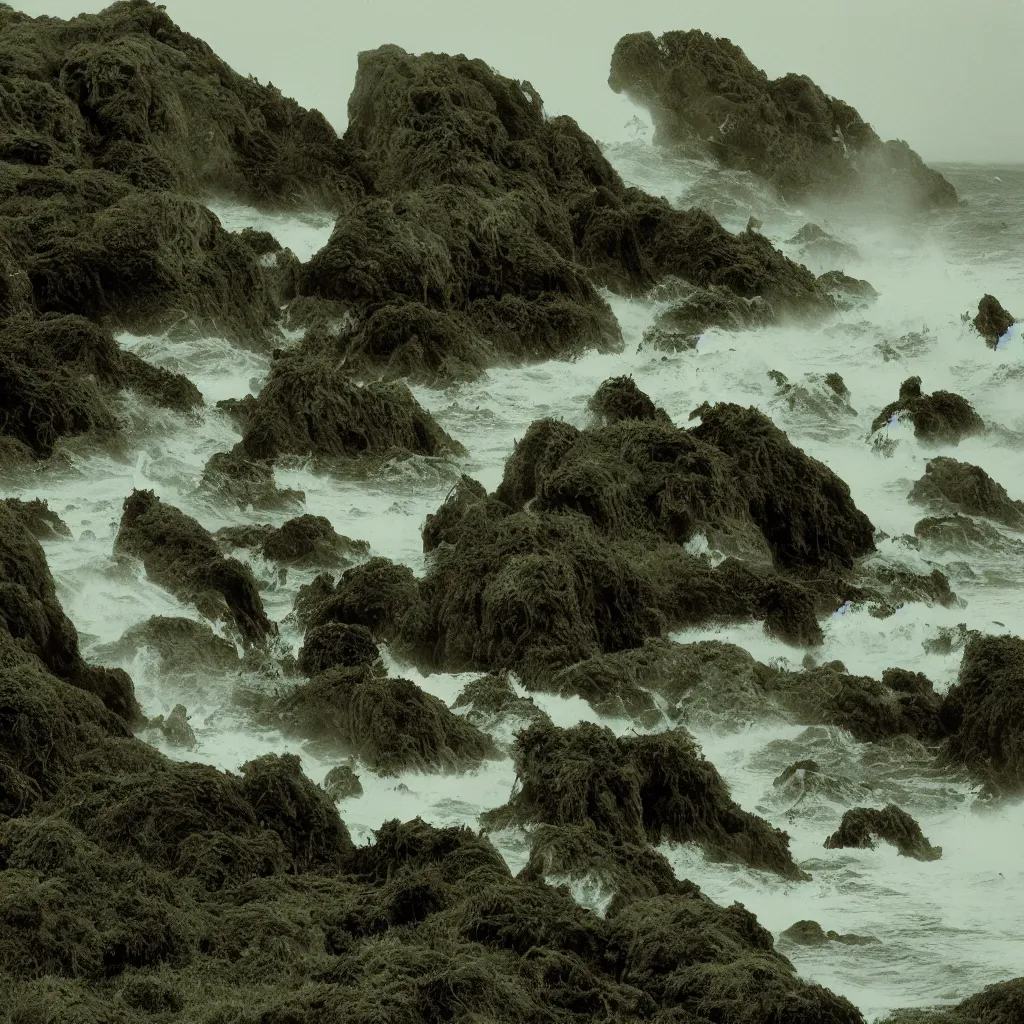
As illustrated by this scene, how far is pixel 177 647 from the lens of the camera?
720 inches

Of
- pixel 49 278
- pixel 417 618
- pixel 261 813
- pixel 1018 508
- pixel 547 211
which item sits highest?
pixel 547 211

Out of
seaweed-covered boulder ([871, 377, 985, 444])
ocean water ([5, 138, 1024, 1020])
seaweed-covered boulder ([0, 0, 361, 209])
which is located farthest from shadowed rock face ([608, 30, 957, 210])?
seaweed-covered boulder ([871, 377, 985, 444])

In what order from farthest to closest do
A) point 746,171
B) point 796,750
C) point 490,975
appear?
point 746,171 < point 796,750 < point 490,975

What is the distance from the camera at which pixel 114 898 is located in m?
13.5

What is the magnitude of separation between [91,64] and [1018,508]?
12.5 meters

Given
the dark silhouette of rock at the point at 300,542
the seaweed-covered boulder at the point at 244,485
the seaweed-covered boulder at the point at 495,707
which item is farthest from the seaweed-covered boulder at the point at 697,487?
the seaweed-covered boulder at the point at 495,707

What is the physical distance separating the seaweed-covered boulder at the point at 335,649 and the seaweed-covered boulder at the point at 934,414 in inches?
324

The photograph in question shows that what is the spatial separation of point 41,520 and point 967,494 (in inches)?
359

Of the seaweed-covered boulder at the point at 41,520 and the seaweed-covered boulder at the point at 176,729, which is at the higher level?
the seaweed-covered boulder at the point at 41,520

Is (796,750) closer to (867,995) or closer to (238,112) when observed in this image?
(867,995)

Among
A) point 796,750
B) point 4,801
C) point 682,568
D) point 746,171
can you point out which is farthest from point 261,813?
point 746,171

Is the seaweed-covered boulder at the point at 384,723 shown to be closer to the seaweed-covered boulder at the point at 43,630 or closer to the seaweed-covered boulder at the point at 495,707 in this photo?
the seaweed-covered boulder at the point at 495,707

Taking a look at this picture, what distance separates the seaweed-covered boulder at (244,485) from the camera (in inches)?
856

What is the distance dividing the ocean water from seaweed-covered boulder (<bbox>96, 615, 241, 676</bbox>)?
0.16 m
